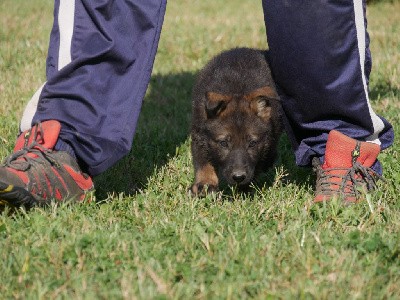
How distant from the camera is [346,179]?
385 cm

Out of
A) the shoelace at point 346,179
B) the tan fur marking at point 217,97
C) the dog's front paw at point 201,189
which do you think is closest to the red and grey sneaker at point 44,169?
the dog's front paw at point 201,189

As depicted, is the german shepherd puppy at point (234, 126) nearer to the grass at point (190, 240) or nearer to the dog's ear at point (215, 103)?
the dog's ear at point (215, 103)

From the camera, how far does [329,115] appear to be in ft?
12.5

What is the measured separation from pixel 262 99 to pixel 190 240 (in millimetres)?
1548

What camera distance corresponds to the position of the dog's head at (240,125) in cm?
441

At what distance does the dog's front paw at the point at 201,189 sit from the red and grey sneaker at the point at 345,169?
691 millimetres

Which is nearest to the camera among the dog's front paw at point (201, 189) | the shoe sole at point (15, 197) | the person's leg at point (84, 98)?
the shoe sole at point (15, 197)

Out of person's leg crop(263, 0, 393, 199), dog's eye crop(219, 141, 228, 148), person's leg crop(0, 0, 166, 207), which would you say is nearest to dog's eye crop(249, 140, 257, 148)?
dog's eye crop(219, 141, 228, 148)

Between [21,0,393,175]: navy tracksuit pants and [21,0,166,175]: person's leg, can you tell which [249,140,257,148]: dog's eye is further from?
[21,0,166,175]: person's leg

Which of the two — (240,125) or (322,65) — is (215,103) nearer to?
(240,125)

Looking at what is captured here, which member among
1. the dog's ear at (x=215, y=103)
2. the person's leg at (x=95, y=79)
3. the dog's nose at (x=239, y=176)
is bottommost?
the dog's nose at (x=239, y=176)

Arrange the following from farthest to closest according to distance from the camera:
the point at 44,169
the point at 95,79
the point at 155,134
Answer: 1. the point at 155,134
2. the point at 95,79
3. the point at 44,169

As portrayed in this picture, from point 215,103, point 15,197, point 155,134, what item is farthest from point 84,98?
point 155,134

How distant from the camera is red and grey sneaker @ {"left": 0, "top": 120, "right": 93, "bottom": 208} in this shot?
3.50 metres
